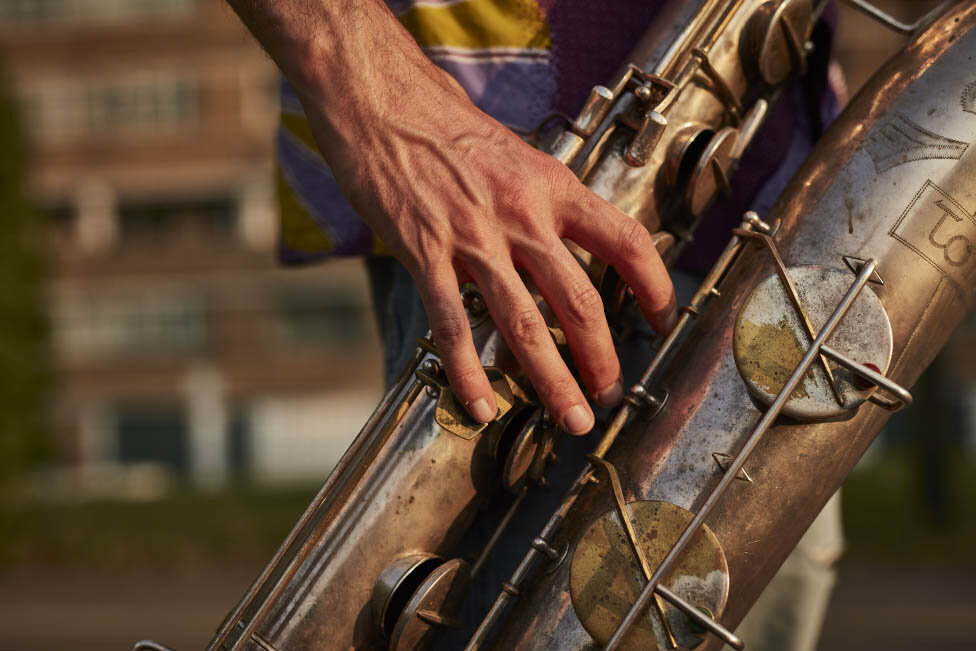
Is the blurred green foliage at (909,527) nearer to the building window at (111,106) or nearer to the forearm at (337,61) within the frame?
the forearm at (337,61)

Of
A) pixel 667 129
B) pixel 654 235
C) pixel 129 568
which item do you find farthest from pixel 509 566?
pixel 129 568

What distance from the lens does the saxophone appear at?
1232mm

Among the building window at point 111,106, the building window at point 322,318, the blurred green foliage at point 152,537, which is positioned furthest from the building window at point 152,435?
the blurred green foliage at point 152,537

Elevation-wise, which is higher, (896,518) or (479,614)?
(479,614)

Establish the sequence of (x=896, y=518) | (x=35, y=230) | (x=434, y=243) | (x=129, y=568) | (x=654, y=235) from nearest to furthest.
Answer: (x=434, y=243) < (x=654, y=235) < (x=896, y=518) < (x=129, y=568) < (x=35, y=230)

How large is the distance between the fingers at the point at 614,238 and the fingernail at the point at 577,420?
18 centimetres

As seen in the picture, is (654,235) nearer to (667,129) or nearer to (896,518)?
(667,129)

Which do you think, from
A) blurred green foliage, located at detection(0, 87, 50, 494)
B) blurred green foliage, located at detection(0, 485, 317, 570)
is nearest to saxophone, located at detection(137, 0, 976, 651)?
blurred green foliage, located at detection(0, 485, 317, 570)

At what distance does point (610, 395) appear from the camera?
127 centimetres

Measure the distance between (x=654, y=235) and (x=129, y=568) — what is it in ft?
44.3

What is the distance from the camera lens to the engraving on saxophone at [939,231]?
1.29 m

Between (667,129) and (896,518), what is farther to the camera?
(896,518)

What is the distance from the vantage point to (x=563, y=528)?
1.32 meters

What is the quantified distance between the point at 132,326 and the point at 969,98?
30.2m
